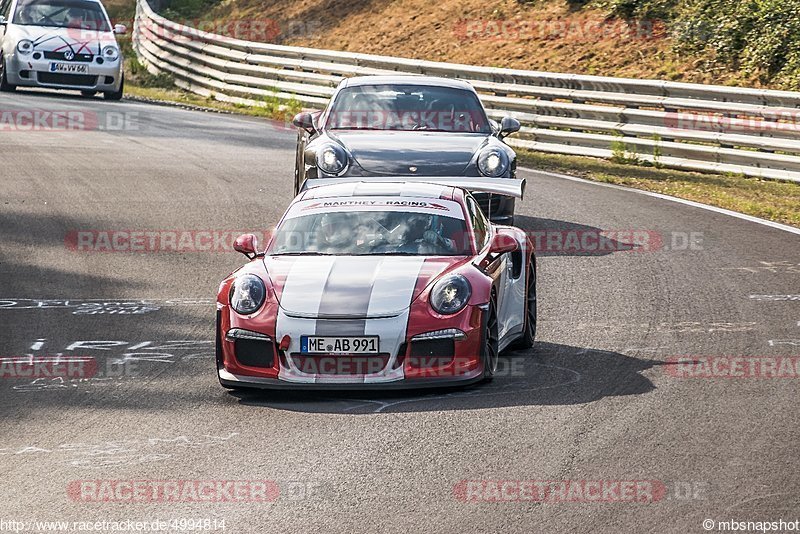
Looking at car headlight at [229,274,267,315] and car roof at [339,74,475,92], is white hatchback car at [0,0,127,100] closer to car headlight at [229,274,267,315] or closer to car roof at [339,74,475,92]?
car roof at [339,74,475,92]

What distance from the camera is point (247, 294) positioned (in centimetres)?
846

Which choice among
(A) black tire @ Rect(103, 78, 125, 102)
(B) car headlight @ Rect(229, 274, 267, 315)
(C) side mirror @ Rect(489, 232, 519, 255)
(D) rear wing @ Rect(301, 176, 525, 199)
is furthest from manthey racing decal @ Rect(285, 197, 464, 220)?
(A) black tire @ Rect(103, 78, 125, 102)

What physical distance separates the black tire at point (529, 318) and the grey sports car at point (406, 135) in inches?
103

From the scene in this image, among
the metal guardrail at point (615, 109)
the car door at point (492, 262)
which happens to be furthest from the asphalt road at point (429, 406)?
the metal guardrail at point (615, 109)

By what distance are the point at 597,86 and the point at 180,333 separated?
479 inches

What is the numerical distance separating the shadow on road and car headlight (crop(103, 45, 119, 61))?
57.3ft

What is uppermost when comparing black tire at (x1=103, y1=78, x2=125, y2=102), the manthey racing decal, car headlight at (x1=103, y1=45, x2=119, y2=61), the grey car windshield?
the manthey racing decal

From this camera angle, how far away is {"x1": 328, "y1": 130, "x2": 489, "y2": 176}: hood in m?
12.6

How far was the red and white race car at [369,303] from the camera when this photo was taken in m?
8.12

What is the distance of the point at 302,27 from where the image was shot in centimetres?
3509

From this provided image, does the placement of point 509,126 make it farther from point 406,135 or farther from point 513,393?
point 513,393

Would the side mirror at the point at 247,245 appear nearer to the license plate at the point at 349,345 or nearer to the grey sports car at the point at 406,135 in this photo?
the license plate at the point at 349,345

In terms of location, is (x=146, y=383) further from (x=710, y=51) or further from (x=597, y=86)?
(x=710, y=51)

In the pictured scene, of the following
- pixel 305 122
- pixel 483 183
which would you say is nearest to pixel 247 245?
pixel 483 183
